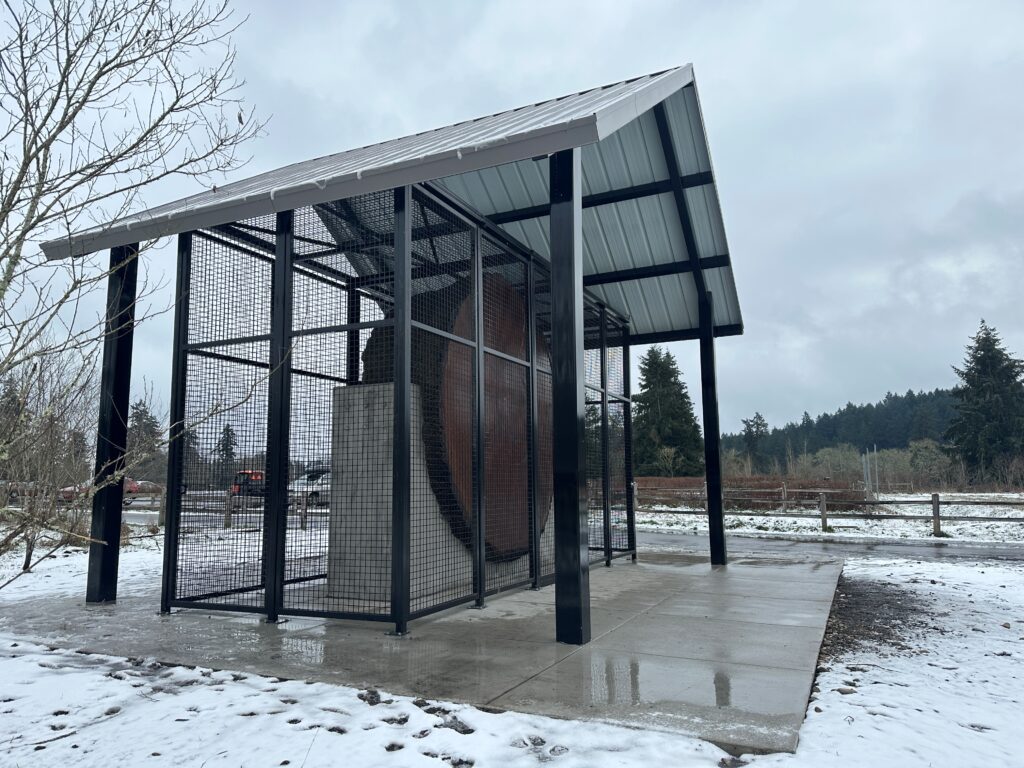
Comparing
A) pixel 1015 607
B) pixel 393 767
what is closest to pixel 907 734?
pixel 393 767

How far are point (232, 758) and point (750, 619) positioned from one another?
4746 mm

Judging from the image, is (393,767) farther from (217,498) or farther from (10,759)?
(217,498)

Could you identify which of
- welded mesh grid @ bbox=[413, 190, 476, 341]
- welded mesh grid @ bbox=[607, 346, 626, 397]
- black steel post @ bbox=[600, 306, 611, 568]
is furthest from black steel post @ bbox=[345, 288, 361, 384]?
welded mesh grid @ bbox=[607, 346, 626, 397]

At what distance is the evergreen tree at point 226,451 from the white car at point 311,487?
66 centimetres

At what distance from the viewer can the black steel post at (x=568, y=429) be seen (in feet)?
17.7

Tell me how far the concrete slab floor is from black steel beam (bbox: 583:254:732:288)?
15.0 feet

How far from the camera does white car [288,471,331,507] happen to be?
6712mm

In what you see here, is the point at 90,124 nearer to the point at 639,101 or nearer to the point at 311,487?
the point at 639,101

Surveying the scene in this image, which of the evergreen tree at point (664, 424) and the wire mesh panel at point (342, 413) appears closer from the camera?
the wire mesh panel at point (342, 413)

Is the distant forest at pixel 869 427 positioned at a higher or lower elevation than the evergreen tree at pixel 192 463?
higher

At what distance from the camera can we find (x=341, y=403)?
7215mm

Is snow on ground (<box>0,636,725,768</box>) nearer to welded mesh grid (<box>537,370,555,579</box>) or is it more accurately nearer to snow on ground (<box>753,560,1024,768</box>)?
snow on ground (<box>753,560,1024,768</box>)

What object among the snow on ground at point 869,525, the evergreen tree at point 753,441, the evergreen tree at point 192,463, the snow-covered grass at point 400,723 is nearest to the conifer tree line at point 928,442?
the evergreen tree at point 753,441

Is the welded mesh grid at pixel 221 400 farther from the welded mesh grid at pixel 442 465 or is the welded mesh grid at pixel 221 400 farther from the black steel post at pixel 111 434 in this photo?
the welded mesh grid at pixel 442 465
